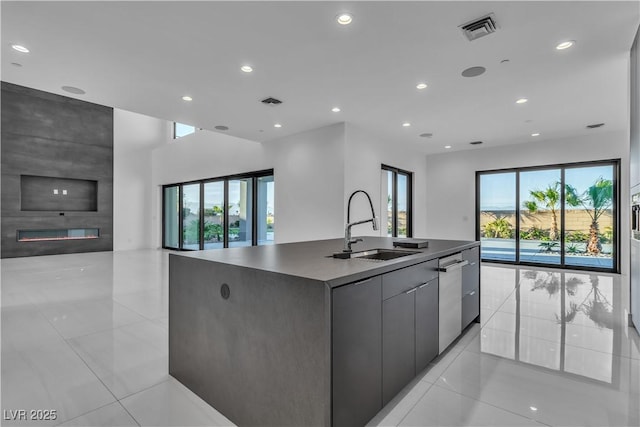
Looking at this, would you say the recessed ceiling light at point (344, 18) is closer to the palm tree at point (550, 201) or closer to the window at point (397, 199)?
the window at point (397, 199)

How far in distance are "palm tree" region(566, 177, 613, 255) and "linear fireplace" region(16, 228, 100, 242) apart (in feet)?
41.2

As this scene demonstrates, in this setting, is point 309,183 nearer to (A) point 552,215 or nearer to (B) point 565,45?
(B) point 565,45

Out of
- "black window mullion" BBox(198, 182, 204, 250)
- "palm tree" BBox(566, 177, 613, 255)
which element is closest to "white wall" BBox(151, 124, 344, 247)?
"black window mullion" BBox(198, 182, 204, 250)

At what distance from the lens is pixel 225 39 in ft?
10.1

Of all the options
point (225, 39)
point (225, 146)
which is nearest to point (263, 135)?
point (225, 146)

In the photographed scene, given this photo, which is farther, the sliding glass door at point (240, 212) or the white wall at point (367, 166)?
the sliding glass door at point (240, 212)

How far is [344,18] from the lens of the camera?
276cm

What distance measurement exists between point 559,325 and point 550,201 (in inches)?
189

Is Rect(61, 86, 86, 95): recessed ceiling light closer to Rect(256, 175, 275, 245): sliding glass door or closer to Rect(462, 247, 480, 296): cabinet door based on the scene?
Rect(256, 175, 275, 245): sliding glass door

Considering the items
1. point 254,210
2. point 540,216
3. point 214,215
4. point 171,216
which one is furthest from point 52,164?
point 540,216

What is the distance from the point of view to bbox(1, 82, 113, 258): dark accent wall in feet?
26.3

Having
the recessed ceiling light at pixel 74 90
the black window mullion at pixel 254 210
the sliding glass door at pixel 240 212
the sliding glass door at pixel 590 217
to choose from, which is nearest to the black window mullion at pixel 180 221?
the sliding glass door at pixel 240 212

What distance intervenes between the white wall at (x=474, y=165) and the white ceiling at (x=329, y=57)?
3.39 ft

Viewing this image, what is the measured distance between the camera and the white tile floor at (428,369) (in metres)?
1.79
